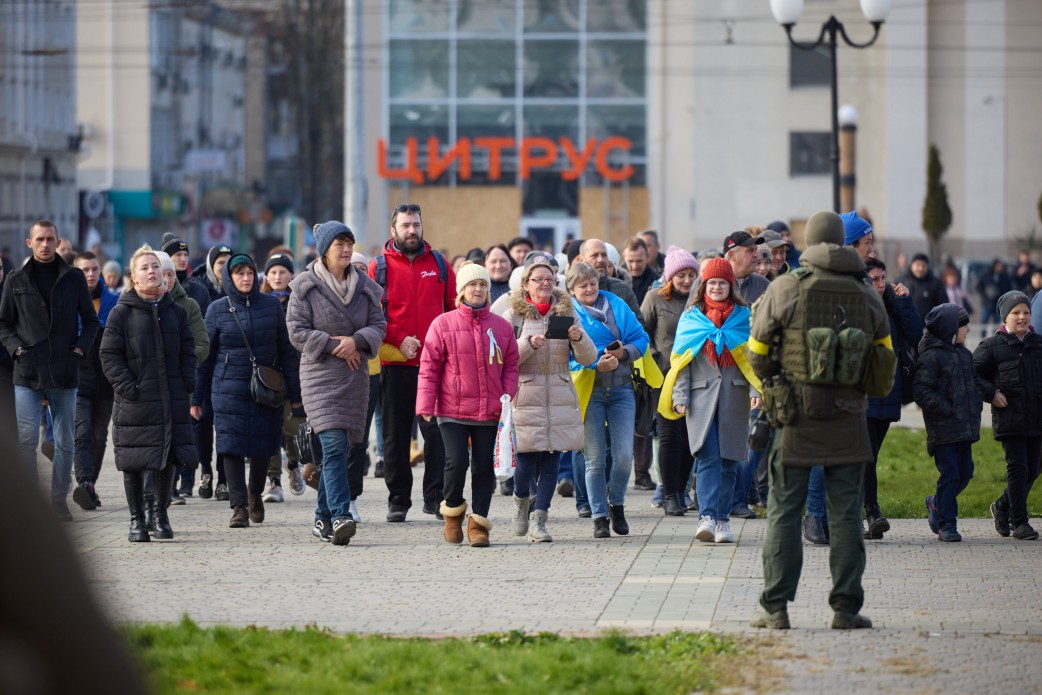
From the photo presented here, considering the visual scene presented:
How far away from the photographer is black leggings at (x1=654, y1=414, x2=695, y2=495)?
11648 mm

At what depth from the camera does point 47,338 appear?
38.7 ft

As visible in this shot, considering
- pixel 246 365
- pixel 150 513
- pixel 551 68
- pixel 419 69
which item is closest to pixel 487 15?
pixel 551 68

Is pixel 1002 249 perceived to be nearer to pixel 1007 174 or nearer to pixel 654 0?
pixel 1007 174

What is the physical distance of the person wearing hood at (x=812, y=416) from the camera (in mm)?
7422

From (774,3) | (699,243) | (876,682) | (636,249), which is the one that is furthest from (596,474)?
(699,243)

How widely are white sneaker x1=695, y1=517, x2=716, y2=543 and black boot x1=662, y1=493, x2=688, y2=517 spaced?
1.55 meters

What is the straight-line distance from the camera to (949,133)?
54.1 m

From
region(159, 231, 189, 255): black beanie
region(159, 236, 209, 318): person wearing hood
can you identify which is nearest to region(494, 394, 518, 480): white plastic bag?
region(159, 236, 209, 318): person wearing hood

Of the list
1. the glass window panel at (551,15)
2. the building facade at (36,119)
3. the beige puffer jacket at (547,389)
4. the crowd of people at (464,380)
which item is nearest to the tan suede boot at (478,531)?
the crowd of people at (464,380)

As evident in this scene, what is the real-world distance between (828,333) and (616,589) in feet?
6.51

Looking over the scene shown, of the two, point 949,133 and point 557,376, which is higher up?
point 949,133

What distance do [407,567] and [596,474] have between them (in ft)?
6.19

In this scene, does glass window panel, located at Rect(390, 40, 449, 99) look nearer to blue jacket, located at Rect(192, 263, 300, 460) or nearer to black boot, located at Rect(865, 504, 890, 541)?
blue jacket, located at Rect(192, 263, 300, 460)

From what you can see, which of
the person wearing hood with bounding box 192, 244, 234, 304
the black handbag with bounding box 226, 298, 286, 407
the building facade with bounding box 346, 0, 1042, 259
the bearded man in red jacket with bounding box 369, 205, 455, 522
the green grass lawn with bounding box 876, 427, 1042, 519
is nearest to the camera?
the black handbag with bounding box 226, 298, 286, 407
